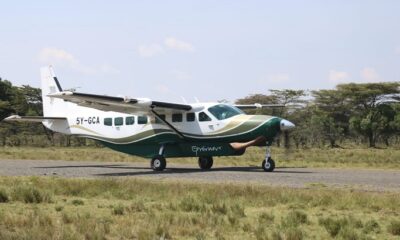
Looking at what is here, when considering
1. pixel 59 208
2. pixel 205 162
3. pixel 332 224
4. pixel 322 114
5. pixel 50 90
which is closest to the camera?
pixel 332 224

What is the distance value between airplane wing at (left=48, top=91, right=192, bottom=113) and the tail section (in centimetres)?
599

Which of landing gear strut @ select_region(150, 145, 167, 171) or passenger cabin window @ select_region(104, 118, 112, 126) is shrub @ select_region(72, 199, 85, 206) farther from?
passenger cabin window @ select_region(104, 118, 112, 126)

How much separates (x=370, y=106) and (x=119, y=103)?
6340 centimetres

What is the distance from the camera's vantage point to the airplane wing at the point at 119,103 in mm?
26297

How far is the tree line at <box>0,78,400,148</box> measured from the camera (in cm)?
7806

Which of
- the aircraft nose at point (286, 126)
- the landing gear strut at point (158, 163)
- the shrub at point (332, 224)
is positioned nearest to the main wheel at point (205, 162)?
the landing gear strut at point (158, 163)

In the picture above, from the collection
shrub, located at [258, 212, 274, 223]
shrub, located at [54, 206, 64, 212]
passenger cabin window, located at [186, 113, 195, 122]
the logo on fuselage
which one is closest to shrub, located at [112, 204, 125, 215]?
shrub, located at [54, 206, 64, 212]

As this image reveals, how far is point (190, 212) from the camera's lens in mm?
12992

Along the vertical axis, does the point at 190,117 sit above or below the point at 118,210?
above

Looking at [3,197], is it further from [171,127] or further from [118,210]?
[171,127]

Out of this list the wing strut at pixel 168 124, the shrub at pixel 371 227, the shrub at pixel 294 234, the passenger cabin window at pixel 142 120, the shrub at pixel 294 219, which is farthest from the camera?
the passenger cabin window at pixel 142 120

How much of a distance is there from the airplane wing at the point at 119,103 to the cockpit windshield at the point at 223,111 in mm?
1277

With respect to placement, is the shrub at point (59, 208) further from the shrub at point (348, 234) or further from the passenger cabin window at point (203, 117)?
the passenger cabin window at point (203, 117)

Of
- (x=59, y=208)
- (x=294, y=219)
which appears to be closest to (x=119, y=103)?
(x=59, y=208)
